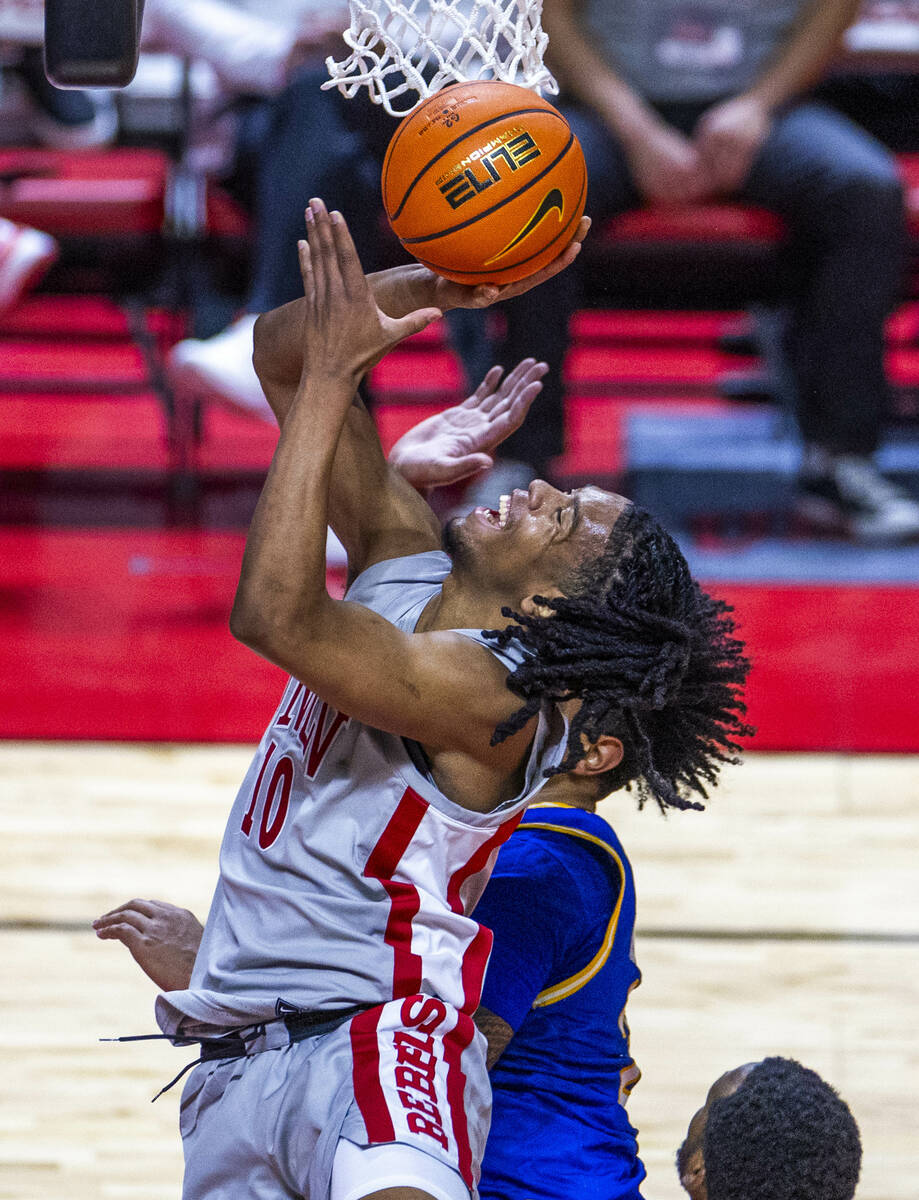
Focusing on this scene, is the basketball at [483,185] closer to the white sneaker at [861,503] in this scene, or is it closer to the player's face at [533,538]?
the player's face at [533,538]

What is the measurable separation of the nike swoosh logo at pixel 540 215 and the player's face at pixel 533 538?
299mm

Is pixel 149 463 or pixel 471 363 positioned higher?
pixel 471 363

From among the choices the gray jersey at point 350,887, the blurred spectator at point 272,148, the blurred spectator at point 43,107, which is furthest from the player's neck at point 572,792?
the blurred spectator at point 43,107

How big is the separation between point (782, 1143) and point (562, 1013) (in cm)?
33

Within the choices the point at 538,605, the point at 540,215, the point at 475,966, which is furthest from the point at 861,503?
the point at 475,966

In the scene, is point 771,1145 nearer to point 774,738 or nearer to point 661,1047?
point 661,1047

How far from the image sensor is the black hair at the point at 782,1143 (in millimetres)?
2082

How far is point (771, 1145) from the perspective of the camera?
82.7 inches

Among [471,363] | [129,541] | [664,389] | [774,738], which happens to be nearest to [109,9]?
[774,738]

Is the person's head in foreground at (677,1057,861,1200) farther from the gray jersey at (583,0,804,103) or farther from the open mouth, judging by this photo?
the gray jersey at (583,0,804,103)

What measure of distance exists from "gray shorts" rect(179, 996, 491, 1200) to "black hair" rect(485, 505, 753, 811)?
35 centimetres

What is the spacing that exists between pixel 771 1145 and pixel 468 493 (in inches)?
171

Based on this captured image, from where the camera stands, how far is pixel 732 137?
5.93 m

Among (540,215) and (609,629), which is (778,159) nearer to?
(540,215)
